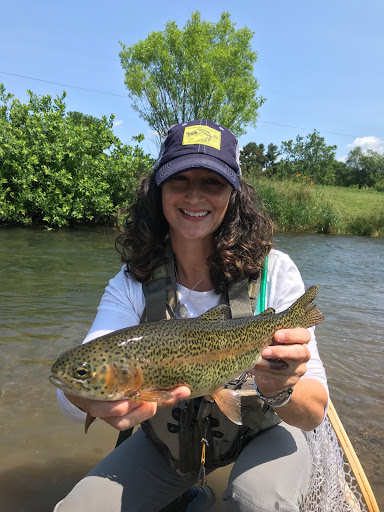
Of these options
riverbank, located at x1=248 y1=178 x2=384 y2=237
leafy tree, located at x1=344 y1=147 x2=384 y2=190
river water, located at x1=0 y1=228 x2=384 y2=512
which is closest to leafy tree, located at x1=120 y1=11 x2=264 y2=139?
riverbank, located at x1=248 y1=178 x2=384 y2=237

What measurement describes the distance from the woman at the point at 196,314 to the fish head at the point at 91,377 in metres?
0.08

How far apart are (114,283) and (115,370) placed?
98 cm

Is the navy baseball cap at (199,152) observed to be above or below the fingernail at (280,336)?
above

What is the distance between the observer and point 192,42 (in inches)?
1315

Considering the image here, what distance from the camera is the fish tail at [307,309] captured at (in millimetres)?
2324

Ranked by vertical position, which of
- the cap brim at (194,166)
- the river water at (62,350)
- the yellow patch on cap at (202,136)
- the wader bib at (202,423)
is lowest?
the river water at (62,350)

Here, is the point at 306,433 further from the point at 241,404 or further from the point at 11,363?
the point at 11,363

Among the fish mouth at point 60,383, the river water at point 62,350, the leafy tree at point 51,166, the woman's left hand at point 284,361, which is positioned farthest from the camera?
the leafy tree at point 51,166

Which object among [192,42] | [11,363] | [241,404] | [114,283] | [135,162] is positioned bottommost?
[11,363]

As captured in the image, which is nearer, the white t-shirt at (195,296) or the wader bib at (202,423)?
the wader bib at (202,423)

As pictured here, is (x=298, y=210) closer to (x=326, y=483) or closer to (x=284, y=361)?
(x=326, y=483)

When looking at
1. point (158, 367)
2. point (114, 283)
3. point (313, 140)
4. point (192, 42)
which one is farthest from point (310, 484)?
point (313, 140)

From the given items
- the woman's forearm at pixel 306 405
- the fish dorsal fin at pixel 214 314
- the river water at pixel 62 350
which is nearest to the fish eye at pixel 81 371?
the fish dorsal fin at pixel 214 314

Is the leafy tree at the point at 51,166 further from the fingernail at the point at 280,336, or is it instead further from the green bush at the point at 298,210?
the fingernail at the point at 280,336
